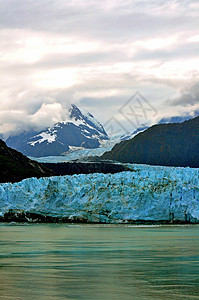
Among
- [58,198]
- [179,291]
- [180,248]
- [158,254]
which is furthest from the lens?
[58,198]

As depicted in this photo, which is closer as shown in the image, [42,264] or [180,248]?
[42,264]

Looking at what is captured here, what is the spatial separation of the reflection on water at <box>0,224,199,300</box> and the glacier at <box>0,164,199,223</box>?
463 inches

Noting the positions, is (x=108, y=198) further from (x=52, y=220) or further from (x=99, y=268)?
(x=99, y=268)

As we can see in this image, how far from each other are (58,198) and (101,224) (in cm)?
482

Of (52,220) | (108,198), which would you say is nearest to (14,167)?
(52,220)

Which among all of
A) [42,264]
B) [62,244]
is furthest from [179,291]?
[62,244]

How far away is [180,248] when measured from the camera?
26.6 m

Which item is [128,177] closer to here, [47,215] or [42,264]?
[47,215]

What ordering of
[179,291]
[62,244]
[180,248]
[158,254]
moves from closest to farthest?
[179,291], [158,254], [180,248], [62,244]

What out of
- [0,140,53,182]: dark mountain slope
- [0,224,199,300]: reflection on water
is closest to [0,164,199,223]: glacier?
[0,224,199,300]: reflection on water

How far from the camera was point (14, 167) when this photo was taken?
96750 millimetres

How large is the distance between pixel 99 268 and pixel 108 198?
84.8 ft

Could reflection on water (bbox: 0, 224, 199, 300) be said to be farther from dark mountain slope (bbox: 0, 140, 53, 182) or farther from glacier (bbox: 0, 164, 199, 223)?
dark mountain slope (bbox: 0, 140, 53, 182)

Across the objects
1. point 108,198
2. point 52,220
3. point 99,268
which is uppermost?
point 108,198
